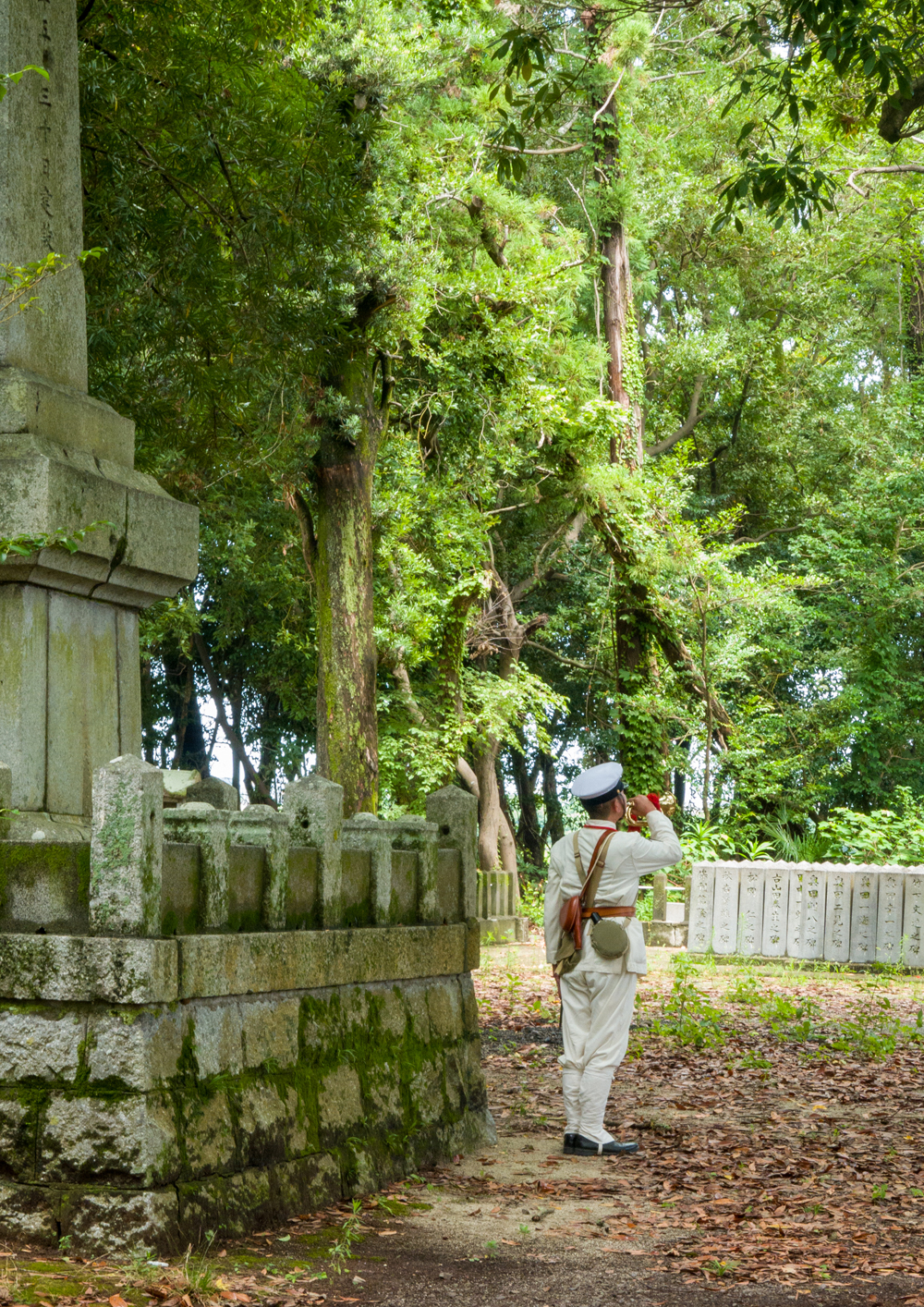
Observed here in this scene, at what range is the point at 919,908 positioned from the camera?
17719 mm

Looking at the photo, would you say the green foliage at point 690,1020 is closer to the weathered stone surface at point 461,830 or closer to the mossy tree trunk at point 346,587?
the mossy tree trunk at point 346,587

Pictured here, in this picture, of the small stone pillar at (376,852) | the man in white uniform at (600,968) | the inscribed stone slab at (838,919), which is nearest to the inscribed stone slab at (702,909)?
the inscribed stone slab at (838,919)

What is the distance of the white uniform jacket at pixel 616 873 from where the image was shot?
760cm

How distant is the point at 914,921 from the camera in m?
17.8

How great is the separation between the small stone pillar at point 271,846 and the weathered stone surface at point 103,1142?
1191 millimetres

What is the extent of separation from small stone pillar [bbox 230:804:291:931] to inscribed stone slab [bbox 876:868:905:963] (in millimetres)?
13717

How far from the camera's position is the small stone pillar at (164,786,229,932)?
5305 mm

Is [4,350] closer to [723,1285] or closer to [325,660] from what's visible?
[723,1285]

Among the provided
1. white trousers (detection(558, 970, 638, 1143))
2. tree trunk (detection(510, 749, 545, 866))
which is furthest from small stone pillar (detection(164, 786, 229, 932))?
tree trunk (detection(510, 749, 545, 866))

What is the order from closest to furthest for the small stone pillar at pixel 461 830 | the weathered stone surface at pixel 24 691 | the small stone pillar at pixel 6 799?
the small stone pillar at pixel 6 799
the weathered stone surface at pixel 24 691
the small stone pillar at pixel 461 830

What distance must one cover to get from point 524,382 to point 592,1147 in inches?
529

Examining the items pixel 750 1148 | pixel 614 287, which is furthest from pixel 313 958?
pixel 614 287

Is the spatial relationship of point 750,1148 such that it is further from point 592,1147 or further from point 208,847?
point 208,847

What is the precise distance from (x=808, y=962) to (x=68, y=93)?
15.4 meters
